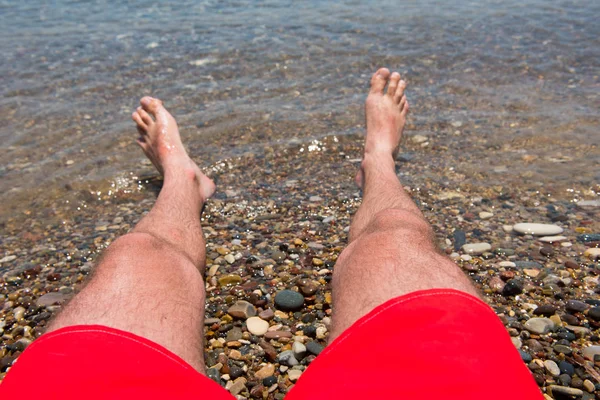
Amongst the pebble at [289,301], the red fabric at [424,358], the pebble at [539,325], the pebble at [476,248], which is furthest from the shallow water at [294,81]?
the red fabric at [424,358]

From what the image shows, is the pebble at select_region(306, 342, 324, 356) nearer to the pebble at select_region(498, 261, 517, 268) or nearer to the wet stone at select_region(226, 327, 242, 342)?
the wet stone at select_region(226, 327, 242, 342)

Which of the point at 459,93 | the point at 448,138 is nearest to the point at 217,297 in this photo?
the point at 448,138

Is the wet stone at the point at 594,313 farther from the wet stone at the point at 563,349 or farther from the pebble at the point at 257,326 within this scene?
the pebble at the point at 257,326

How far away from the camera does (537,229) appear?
284 centimetres

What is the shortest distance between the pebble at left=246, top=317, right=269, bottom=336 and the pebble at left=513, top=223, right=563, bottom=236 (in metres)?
1.59

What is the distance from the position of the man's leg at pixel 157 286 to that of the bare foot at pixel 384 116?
4.15 feet

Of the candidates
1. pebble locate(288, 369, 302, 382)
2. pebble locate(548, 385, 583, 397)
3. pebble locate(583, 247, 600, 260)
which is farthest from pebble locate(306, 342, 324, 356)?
pebble locate(583, 247, 600, 260)

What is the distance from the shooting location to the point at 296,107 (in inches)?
185

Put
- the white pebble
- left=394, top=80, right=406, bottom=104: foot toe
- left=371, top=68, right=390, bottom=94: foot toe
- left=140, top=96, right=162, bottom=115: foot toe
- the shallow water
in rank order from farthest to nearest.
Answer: left=371, top=68, right=390, bottom=94: foot toe, left=394, top=80, right=406, bottom=104: foot toe, left=140, top=96, right=162, bottom=115: foot toe, the shallow water, the white pebble

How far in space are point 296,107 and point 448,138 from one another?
1.46 metres

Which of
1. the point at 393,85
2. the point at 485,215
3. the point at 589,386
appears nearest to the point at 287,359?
the point at 589,386

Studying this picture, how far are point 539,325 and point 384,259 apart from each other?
85cm

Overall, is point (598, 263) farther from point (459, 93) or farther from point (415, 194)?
point (459, 93)

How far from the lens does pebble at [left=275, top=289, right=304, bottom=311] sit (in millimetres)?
2363
